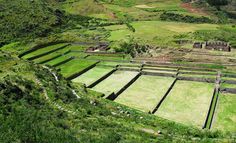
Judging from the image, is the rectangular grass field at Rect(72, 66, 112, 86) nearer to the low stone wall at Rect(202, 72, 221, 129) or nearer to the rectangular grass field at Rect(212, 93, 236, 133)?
the low stone wall at Rect(202, 72, 221, 129)

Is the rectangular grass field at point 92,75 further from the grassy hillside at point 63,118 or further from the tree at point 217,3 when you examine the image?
the tree at point 217,3

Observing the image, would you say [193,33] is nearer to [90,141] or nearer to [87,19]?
[87,19]

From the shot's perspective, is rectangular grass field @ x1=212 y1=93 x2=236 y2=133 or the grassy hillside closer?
the grassy hillside

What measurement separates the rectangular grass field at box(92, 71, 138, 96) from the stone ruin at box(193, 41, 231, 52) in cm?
1855

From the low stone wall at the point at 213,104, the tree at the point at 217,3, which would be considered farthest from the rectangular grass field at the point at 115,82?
the tree at the point at 217,3

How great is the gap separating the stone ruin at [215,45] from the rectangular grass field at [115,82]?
730 inches

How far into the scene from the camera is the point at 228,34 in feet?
231

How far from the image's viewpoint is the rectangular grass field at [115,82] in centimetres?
4284

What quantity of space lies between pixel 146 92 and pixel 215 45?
2460 centimetres

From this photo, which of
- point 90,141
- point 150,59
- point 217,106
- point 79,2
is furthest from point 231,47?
point 79,2

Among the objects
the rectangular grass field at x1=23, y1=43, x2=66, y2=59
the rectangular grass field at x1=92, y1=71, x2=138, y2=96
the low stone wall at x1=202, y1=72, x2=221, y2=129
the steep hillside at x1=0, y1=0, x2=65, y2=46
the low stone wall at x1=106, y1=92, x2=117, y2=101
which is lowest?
the rectangular grass field at x1=23, y1=43, x2=66, y2=59

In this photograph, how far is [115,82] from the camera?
45875 millimetres

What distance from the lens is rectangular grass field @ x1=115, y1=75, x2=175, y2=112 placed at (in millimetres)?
38141

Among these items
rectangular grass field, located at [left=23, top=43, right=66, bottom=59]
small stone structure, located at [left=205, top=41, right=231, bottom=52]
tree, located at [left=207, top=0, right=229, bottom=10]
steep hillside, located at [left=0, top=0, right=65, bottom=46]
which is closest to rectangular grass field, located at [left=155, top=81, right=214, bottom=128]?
small stone structure, located at [left=205, top=41, right=231, bottom=52]
